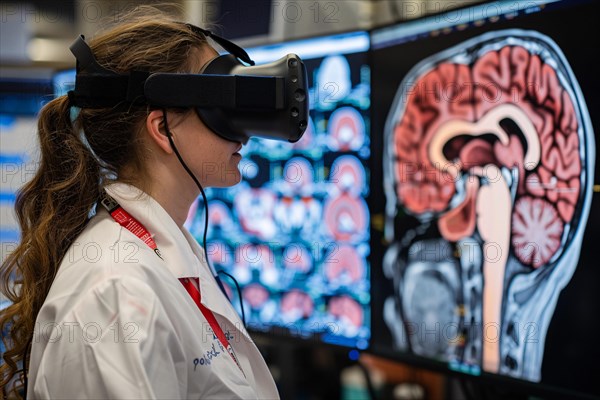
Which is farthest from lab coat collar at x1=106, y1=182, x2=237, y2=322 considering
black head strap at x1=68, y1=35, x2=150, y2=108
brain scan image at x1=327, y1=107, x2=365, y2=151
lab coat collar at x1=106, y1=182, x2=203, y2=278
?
brain scan image at x1=327, y1=107, x2=365, y2=151

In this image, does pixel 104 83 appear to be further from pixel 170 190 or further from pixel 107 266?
pixel 107 266

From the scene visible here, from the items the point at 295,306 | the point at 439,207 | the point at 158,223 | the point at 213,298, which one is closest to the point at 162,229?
the point at 158,223

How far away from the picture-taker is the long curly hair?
103 cm

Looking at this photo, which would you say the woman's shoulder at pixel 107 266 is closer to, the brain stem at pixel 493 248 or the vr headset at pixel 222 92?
the vr headset at pixel 222 92

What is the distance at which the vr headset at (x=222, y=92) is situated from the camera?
1.01 m

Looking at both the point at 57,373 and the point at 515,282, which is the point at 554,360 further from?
the point at 57,373

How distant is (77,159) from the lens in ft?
3.44

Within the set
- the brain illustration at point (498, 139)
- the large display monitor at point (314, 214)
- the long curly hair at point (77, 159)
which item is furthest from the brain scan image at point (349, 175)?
the long curly hair at point (77, 159)

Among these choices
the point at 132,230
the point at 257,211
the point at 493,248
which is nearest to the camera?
the point at 132,230

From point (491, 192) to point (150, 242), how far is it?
0.68 meters

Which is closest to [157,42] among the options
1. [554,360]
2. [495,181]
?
[495,181]

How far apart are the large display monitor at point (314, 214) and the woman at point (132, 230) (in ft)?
1.77

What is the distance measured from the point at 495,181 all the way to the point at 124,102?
72cm

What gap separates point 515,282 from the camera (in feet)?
4.20
